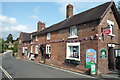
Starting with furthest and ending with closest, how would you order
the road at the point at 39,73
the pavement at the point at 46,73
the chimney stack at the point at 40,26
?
the chimney stack at the point at 40,26
the road at the point at 39,73
the pavement at the point at 46,73

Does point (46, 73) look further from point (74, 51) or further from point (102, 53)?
point (102, 53)

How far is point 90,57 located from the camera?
1210 centimetres

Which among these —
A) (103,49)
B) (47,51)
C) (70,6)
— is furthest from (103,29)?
(47,51)

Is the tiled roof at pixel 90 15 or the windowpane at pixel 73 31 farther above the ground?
the tiled roof at pixel 90 15

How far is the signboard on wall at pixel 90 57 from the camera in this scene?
11.8 m

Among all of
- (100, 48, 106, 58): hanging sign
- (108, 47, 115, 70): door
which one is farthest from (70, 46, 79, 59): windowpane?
(108, 47, 115, 70): door

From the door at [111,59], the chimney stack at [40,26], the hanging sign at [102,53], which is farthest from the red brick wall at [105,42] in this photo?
the chimney stack at [40,26]

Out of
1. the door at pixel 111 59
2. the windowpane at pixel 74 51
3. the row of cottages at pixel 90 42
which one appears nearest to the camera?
the row of cottages at pixel 90 42

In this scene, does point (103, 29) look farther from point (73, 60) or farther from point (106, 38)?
point (73, 60)

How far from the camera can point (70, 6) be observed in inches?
813

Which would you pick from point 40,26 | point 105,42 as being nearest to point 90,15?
point 105,42

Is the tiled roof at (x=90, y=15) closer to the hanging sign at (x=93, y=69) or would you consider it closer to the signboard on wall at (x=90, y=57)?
the signboard on wall at (x=90, y=57)

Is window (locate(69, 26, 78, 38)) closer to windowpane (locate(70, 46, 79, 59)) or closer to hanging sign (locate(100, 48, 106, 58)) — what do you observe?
windowpane (locate(70, 46, 79, 59))

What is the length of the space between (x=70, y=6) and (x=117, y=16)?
876cm
